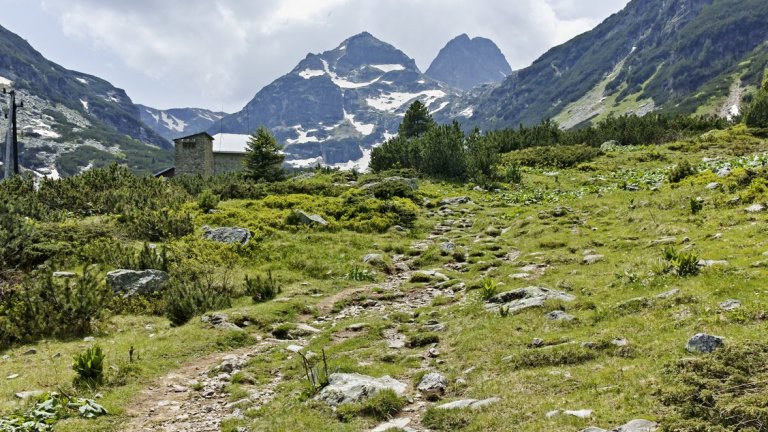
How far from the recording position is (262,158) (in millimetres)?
49562

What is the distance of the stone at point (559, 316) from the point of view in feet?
38.2

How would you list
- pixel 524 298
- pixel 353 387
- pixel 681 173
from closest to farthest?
1. pixel 353 387
2. pixel 524 298
3. pixel 681 173

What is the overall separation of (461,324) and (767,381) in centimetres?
743

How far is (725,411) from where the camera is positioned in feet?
19.8

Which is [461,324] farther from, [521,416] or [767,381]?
[767,381]

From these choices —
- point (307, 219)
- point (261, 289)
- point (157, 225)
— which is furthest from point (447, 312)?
point (157, 225)

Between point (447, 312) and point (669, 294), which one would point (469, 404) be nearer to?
point (669, 294)

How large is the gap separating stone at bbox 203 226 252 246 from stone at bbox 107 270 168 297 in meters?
5.16

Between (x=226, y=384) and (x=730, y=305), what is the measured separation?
10.7 metres

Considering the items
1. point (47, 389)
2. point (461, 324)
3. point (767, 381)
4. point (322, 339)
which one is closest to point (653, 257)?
point (461, 324)

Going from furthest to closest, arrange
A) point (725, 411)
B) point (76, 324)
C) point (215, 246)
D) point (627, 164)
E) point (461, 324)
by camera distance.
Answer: point (627, 164)
point (215, 246)
point (76, 324)
point (461, 324)
point (725, 411)

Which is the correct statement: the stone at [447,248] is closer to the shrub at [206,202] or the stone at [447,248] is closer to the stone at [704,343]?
the stone at [704,343]

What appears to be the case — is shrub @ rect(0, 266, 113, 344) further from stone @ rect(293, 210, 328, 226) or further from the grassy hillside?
stone @ rect(293, 210, 328, 226)

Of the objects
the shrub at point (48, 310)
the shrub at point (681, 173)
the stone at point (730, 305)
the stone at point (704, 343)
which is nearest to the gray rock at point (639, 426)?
the stone at point (704, 343)
